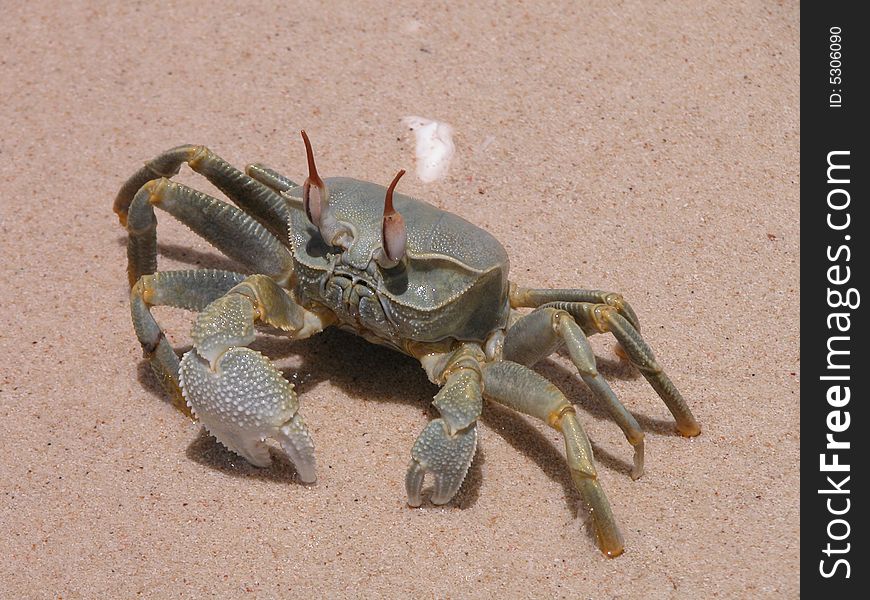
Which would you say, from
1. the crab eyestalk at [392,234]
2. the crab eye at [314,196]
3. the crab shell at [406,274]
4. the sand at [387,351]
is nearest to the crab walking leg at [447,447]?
the sand at [387,351]

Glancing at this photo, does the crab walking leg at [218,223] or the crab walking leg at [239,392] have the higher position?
the crab walking leg at [218,223]

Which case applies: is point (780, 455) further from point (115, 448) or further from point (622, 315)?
point (115, 448)

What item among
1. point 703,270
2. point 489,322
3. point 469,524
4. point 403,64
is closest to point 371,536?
point 469,524

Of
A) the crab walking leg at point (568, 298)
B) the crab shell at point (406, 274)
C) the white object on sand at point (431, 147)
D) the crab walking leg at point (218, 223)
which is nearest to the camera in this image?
the crab shell at point (406, 274)

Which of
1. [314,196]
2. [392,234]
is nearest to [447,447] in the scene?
[392,234]

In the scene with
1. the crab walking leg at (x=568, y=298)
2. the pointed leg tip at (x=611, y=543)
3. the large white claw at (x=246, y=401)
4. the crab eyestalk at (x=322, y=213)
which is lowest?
the pointed leg tip at (x=611, y=543)

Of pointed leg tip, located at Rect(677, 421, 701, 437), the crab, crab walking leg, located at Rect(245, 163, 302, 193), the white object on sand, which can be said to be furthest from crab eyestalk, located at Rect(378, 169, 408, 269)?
the white object on sand

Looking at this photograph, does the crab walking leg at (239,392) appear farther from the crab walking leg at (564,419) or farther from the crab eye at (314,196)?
the crab walking leg at (564,419)
